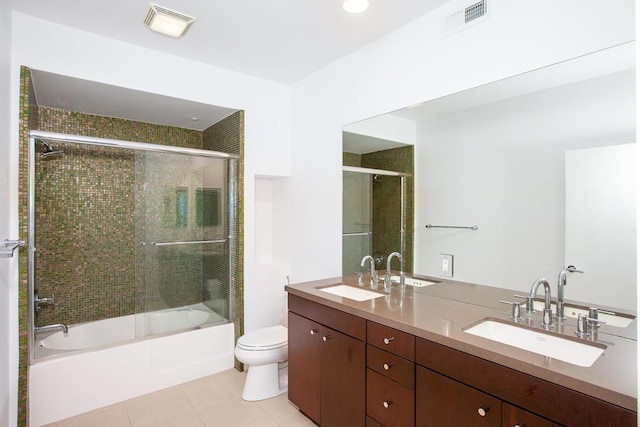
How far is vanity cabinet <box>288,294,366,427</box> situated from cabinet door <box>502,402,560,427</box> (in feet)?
2.35

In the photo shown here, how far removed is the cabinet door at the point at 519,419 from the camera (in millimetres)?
1149

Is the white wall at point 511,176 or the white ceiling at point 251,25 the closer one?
the white wall at point 511,176

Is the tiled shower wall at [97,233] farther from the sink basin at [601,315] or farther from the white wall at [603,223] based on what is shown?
the white wall at [603,223]

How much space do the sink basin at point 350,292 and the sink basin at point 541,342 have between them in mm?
799

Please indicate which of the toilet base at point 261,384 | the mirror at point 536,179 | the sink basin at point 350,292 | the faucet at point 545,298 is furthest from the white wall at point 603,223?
the toilet base at point 261,384

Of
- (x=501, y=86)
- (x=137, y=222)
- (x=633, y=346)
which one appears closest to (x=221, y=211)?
(x=137, y=222)

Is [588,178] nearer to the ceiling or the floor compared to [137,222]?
nearer to the ceiling

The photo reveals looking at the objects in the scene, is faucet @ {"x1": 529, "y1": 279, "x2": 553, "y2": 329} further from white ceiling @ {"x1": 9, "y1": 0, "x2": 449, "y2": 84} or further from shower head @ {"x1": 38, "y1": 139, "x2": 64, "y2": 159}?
shower head @ {"x1": 38, "y1": 139, "x2": 64, "y2": 159}

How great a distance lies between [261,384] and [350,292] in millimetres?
969

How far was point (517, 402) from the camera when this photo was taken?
121 cm

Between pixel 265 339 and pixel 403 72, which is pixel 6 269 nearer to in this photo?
pixel 265 339

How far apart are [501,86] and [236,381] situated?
284 centimetres

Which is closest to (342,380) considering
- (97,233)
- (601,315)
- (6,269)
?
(601,315)

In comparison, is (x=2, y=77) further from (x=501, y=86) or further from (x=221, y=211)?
(x=501, y=86)
